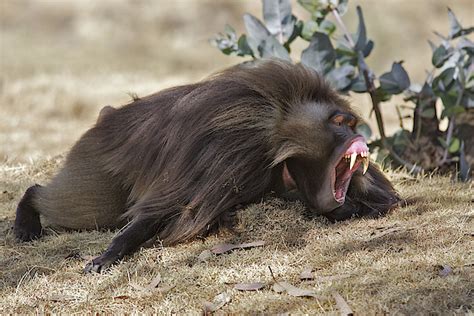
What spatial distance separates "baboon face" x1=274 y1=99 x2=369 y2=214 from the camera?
4648 mm

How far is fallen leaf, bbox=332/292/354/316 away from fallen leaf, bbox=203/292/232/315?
49cm

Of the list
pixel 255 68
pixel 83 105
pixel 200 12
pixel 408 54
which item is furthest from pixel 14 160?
pixel 200 12

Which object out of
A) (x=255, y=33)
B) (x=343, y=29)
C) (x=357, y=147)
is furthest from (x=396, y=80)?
(x=357, y=147)

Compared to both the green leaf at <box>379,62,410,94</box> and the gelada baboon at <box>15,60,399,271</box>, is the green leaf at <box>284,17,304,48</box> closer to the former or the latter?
the green leaf at <box>379,62,410,94</box>

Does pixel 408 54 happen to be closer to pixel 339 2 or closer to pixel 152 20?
pixel 152 20

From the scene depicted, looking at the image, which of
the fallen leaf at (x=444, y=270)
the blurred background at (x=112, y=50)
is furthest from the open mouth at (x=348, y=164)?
the blurred background at (x=112, y=50)

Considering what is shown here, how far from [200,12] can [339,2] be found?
1371cm

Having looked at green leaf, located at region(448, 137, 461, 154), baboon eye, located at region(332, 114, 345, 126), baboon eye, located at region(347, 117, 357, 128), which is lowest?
green leaf, located at region(448, 137, 461, 154)

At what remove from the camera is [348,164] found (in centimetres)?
470

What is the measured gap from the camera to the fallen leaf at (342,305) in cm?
350

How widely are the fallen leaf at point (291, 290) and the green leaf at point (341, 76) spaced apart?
3033mm

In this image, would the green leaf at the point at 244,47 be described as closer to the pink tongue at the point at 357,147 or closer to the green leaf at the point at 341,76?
the green leaf at the point at 341,76

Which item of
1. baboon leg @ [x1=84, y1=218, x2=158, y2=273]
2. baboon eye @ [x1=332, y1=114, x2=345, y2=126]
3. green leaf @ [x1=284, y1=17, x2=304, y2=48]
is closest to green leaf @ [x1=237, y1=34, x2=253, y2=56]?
green leaf @ [x1=284, y1=17, x2=304, y2=48]

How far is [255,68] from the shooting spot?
504 cm
